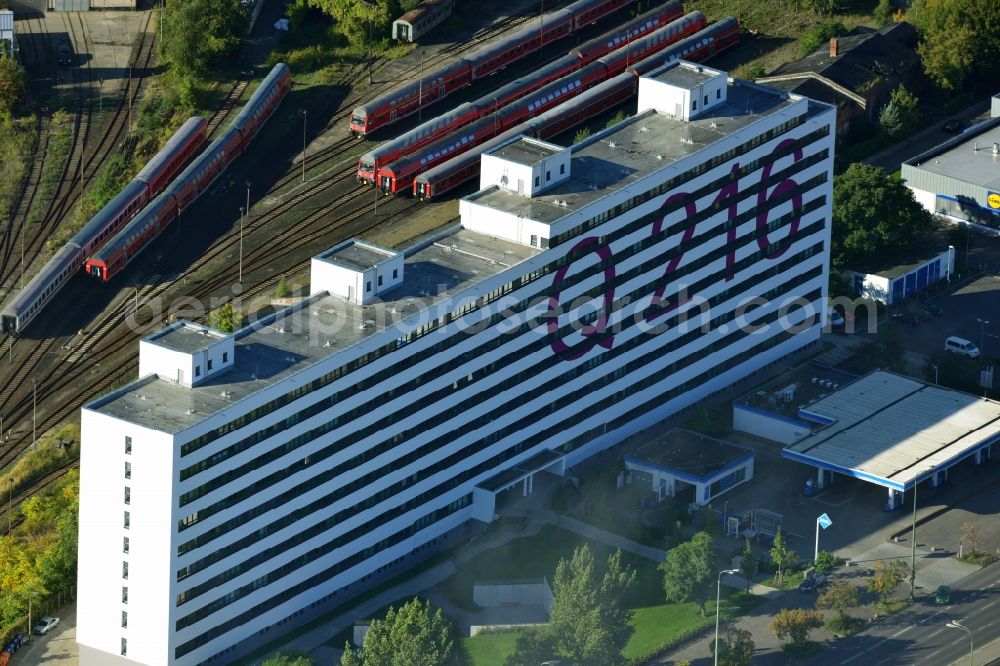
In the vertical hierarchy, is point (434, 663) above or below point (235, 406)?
below

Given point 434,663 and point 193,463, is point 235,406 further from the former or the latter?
point 434,663

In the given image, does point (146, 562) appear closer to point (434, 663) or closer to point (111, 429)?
point (111, 429)

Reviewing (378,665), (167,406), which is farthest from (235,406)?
(378,665)

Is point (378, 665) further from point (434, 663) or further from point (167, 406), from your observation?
point (167, 406)

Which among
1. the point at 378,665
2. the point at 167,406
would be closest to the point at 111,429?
the point at 167,406

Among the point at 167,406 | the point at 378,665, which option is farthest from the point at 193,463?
the point at 378,665

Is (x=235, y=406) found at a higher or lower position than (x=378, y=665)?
higher
